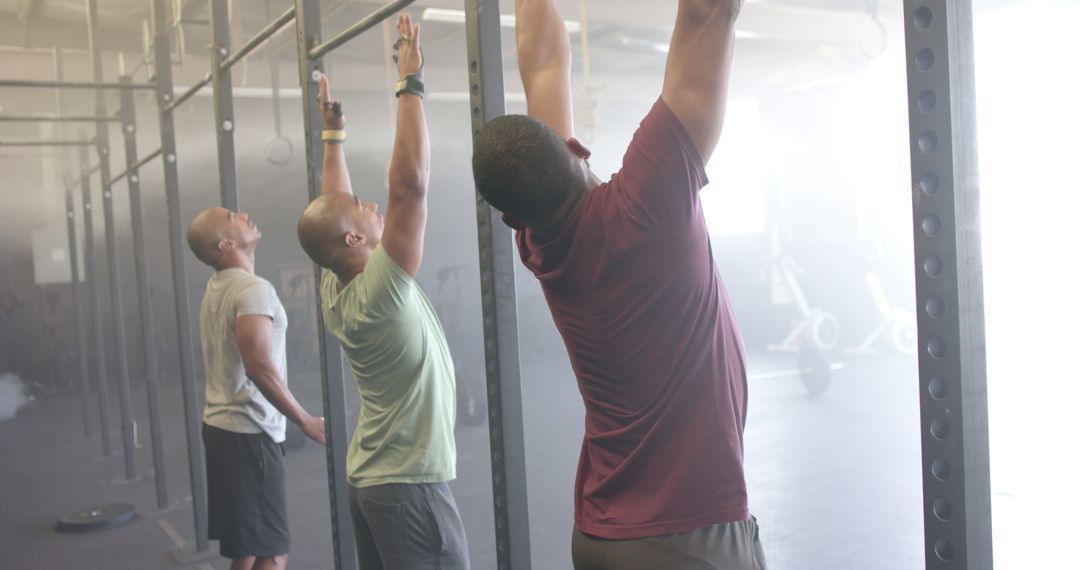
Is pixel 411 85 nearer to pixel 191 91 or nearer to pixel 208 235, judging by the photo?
pixel 208 235

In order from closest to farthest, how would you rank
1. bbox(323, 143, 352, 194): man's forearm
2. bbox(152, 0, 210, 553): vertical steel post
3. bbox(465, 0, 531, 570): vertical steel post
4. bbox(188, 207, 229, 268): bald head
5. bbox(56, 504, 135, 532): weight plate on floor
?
bbox(465, 0, 531, 570): vertical steel post → bbox(323, 143, 352, 194): man's forearm → bbox(188, 207, 229, 268): bald head → bbox(152, 0, 210, 553): vertical steel post → bbox(56, 504, 135, 532): weight plate on floor

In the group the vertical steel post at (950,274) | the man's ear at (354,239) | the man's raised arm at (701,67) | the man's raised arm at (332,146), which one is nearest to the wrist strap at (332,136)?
the man's raised arm at (332,146)

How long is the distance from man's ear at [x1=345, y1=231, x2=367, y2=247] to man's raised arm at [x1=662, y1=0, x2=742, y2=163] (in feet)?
3.24

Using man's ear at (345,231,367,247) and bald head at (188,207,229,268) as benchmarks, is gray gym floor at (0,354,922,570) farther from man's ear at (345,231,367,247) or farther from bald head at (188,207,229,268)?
man's ear at (345,231,367,247)

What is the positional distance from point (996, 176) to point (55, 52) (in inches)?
275

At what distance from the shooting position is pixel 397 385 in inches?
68.4

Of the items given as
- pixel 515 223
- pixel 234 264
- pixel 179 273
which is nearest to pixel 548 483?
pixel 179 273

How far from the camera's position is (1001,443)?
516 cm

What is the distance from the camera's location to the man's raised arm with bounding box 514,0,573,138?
1271 mm

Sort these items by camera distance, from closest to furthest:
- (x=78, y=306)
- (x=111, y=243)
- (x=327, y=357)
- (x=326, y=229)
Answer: (x=326, y=229) → (x=327, y=357) → (x=111, y=243) → (x=78, y=306)

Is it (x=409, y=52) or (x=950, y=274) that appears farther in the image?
(x=409, y=52)

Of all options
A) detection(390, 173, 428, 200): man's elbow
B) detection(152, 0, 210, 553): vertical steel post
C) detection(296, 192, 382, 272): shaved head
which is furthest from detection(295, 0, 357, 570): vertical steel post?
detection(152, 0, 210, 553): vertical steel post

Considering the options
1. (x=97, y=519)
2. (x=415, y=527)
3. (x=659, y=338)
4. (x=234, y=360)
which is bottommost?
(x=97, y=519)

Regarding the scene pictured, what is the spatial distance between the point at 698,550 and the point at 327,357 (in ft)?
4.93
